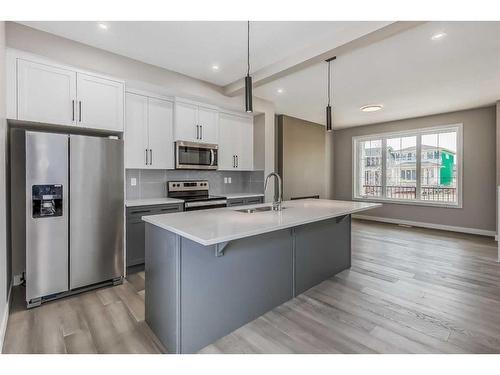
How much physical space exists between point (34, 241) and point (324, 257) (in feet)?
9.50

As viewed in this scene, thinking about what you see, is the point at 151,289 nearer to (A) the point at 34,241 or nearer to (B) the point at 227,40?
(A) the point at 34,241

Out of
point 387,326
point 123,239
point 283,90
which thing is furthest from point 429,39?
point 123,239

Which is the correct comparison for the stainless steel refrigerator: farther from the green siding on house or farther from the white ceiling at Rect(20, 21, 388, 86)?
the green siding on house

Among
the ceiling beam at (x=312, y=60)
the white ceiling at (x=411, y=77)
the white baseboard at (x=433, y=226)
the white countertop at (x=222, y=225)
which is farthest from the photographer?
the white baseboard at (x=433, y=226)

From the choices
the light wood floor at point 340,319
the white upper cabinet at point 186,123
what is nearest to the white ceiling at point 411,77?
the white upper cabinet at point 186,123

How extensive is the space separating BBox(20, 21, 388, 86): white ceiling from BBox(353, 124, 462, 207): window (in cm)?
448

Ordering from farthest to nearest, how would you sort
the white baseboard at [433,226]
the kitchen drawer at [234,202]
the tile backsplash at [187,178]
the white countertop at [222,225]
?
the white baseboard at [433,226]
the kitchen drawer at [234,202]
the tile backsplash at [187,178]
the white countertop at [222,225]

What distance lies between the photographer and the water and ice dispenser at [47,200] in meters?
2.34

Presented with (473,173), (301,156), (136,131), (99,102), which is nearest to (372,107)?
(301,156)

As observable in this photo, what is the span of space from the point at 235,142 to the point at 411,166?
4.42m

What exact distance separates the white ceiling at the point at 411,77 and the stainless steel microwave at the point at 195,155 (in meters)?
1.28

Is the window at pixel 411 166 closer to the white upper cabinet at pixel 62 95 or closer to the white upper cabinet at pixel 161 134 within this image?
the white upper cabinet at pixel 161 134

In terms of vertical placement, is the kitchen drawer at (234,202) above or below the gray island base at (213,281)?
above
